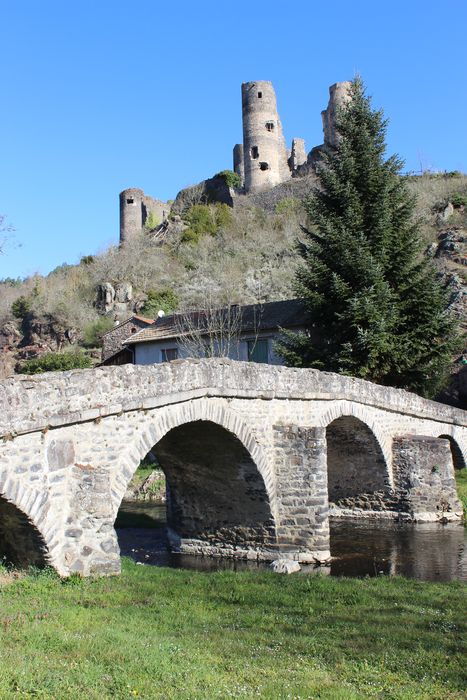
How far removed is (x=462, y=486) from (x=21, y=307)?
34441mm

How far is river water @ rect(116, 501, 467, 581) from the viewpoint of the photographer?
13.5 meters

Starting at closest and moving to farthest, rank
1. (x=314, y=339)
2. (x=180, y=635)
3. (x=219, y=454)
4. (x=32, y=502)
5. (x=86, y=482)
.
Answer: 1. (x=180, y=635)
2. (x=32, y=502)
3. (x=86, y=482)
4. (x=219, y=454)
5. (x=314, y=339)

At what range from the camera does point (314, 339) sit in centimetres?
2406

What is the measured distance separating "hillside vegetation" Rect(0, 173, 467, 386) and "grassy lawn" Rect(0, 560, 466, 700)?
94.3 feet

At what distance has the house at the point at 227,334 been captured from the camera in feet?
92.4

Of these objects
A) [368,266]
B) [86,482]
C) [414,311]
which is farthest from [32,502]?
[414,311]

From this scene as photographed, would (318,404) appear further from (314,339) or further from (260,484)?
(314,339)

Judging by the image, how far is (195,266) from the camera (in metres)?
48.4

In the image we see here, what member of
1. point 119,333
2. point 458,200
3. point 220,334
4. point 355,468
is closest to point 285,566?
point 355,468

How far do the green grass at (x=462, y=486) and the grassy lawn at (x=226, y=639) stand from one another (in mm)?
9853

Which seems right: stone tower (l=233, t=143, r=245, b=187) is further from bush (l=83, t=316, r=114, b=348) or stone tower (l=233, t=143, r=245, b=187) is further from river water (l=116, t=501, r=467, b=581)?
river water (l=116, t=501, r=467, b=581)

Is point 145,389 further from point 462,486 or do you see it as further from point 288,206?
point 288,206

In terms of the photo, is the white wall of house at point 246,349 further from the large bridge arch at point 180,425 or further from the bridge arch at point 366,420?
the large bridge arch at point 180,425

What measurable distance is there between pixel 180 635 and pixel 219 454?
22.1 ft
